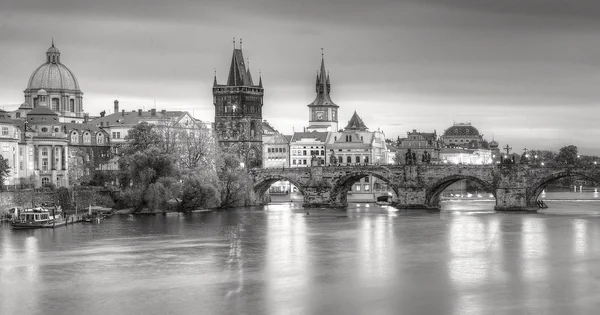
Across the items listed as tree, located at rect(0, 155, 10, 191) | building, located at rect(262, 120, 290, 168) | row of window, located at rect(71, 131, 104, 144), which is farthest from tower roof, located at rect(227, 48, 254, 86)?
tree, located at rect(0, 155, 10, 191)

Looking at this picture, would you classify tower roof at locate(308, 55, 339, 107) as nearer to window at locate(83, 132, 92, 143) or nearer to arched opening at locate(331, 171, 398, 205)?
arched opening at locate(331, 171, 398, 205)

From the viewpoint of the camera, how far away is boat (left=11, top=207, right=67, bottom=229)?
218 feet

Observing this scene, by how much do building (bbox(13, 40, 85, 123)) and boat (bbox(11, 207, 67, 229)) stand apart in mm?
56002

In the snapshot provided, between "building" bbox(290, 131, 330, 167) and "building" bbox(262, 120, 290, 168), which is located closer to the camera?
"building" bbox(290, 131, 330, 167)

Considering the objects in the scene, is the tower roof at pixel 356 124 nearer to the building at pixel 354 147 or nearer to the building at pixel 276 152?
the building at pixel 354 147

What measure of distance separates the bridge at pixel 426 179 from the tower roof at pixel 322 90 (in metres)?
54.4

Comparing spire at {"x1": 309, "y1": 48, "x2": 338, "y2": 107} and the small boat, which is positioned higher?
spire at {"x1": 309, "y1": 48, "x2": 338, "y2": 107}

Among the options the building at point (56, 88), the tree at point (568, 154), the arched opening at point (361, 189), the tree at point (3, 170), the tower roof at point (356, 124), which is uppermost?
the building at point (56, 88)

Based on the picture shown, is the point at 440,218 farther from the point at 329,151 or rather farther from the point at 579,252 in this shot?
the point at 329,151

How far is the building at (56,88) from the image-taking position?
4931 inches

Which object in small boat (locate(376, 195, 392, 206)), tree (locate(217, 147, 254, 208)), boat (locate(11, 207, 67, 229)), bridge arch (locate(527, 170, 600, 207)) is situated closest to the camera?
boat (locate(11, 207, 67, 229))

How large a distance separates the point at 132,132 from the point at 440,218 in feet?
102

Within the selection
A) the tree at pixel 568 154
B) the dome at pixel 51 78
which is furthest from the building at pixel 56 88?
the tree at pixel 568 154

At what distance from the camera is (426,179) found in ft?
292
